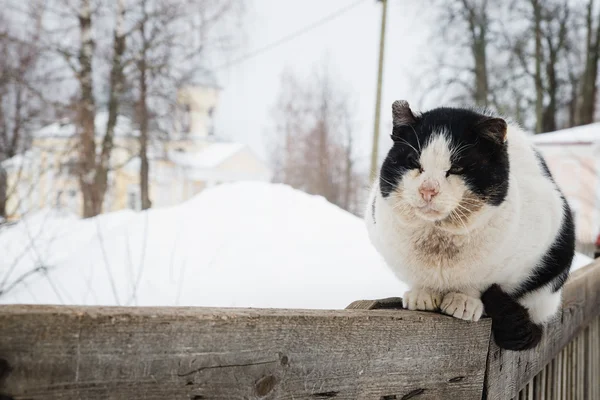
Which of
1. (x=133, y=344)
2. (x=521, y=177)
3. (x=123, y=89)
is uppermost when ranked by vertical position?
(x=123, y=89)

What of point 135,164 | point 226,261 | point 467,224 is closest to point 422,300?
point 467,224

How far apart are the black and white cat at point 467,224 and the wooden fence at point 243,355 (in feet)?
0.36

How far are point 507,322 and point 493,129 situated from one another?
0.49 metres

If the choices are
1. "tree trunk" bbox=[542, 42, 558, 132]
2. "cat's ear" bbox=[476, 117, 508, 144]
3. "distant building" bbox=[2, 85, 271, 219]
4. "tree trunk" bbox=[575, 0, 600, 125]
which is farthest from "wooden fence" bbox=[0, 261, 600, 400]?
"tree trunk" bbox=[575, 0, 600, 125]

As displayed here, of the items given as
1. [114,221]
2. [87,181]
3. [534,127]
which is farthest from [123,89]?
[534,127]

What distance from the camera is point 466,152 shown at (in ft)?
4.22

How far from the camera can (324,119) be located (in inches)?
802

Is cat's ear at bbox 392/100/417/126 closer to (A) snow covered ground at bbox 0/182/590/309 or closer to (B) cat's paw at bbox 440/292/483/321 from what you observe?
(B) cat's paw at bbox 440/292/483/321

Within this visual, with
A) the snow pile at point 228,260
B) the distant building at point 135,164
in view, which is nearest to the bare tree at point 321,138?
the distant building at point 135,164

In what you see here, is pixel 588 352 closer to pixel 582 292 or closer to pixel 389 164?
pixel 582 292

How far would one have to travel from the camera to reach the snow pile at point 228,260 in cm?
321

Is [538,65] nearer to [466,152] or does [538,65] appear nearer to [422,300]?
[466,152]

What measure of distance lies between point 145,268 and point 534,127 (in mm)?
17469

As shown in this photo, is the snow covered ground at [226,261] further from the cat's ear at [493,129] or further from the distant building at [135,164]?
the cat's ear at [493,129]
